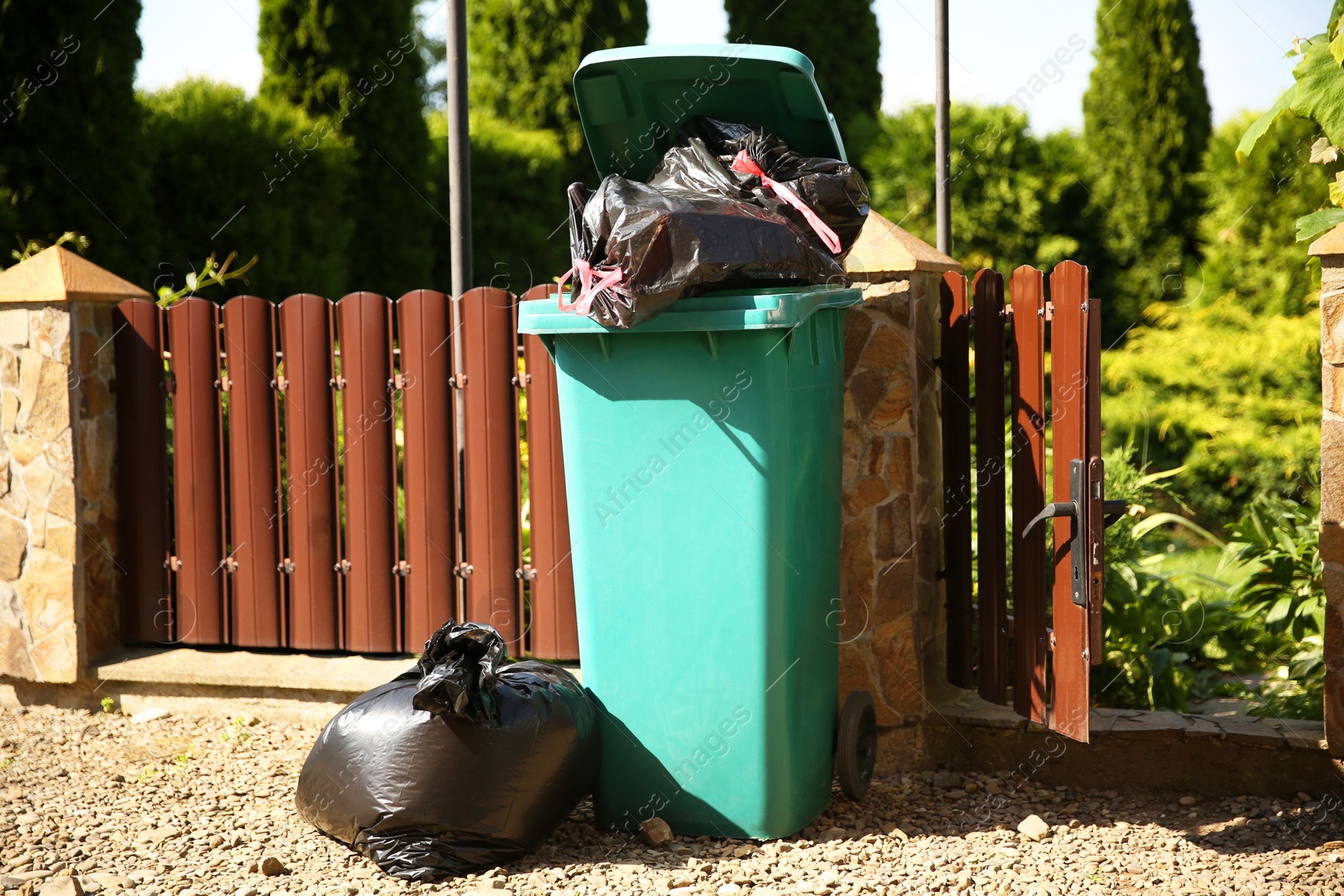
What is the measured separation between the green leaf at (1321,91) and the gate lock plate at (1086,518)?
0.96 metres

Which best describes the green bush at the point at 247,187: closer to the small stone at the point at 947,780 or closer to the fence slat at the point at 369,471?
the fence slat at the point at 369,471

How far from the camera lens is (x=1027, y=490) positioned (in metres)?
3.23

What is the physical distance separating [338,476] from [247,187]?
3.91 meters

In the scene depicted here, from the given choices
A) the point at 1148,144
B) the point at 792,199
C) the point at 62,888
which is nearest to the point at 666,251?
the point at 792,199

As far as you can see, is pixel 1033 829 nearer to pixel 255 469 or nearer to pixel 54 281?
pixel 255 469

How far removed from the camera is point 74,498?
4.19 meters

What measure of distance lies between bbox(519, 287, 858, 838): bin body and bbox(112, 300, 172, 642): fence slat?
6.97 ft

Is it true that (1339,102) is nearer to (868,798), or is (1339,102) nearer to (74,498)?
(868,798)

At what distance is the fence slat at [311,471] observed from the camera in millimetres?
4129

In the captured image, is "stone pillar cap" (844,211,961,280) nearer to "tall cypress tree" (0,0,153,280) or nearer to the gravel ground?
the gravel ground

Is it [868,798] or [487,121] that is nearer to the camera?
[868,798]

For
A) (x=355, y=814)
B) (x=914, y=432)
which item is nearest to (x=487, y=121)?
(x=914, y=432)

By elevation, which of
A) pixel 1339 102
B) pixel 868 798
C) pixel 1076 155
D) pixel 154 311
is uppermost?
pixel 1076 155

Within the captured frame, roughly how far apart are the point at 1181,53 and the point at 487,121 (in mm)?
5706
